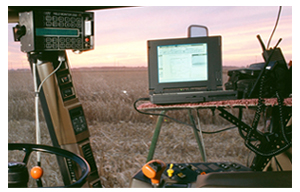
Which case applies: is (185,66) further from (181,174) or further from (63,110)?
(63,110)

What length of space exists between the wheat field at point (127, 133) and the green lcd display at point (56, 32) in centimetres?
128

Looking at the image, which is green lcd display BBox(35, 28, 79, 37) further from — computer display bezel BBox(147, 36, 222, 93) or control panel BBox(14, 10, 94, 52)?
computer display bezel BBox(147, 36, 222, 93)

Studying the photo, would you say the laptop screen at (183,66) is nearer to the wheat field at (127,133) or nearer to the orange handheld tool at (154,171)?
the orange handheld tool at (154,171)

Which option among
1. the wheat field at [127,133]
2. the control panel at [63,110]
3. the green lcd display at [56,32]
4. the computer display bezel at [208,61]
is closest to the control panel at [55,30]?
the green lcd display at [56,32]

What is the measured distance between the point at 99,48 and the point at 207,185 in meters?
2.62

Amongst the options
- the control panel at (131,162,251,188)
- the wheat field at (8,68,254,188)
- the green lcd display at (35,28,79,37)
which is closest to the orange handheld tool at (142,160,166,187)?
the control panel at (131,162,251,188)

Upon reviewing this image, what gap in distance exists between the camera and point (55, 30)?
5.28 feet

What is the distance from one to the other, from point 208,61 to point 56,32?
998mm

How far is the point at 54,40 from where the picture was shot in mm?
1594

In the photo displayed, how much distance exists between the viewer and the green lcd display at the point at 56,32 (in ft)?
5.12

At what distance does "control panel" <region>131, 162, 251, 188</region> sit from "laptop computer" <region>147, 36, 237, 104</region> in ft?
1.28

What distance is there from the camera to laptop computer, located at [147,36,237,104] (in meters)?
1.32

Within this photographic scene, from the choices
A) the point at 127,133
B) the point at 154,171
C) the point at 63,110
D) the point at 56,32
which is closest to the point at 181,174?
the point at 154,171
